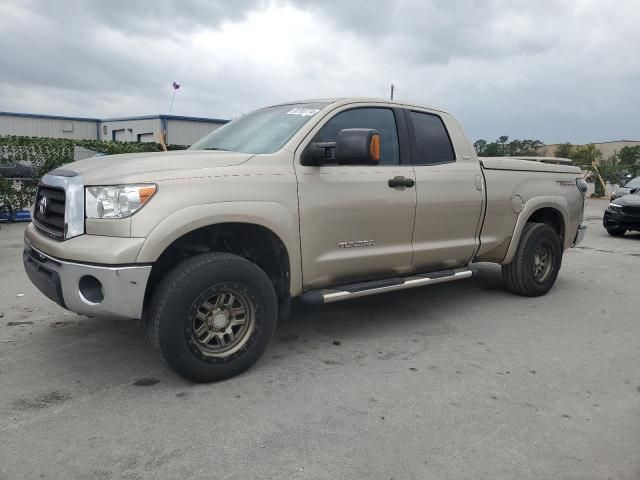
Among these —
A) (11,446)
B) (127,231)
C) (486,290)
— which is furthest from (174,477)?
(486,290)

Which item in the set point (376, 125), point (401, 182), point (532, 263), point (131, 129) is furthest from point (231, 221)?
point (131, 129)

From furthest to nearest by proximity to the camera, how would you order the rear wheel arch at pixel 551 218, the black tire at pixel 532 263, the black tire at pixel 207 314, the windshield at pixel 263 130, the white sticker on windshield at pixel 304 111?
the rear wheel arch at pixel 551 218 → the black tire at pixel 532 263 → the white sticker on windshield at pixel 304 111 → the windshield at pixel 263 130 → the black tire at pixel 207 314

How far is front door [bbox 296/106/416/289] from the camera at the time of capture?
360 cm

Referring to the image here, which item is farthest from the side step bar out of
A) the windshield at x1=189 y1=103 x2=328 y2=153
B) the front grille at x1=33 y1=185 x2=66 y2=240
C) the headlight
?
the front grille at x1=33 y1=185 x2=66 y2=240

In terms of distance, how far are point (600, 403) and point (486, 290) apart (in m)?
2.75

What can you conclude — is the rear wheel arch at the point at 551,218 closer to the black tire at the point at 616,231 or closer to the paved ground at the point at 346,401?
the paved ground at the point at 346,401

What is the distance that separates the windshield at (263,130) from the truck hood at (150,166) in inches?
11.2

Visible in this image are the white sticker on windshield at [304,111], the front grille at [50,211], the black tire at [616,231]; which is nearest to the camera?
the front grille at [50,211]

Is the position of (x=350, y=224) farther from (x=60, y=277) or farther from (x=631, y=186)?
(x=631, y=186)

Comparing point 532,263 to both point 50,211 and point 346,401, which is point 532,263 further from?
point 50,211

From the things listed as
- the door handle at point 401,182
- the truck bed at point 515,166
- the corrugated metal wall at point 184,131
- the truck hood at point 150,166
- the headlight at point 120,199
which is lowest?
the headlight at point 120,199

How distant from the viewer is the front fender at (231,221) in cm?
295

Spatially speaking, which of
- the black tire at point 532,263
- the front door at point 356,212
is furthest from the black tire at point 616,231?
the front door at point 356,212

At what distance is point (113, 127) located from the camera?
34.5m
